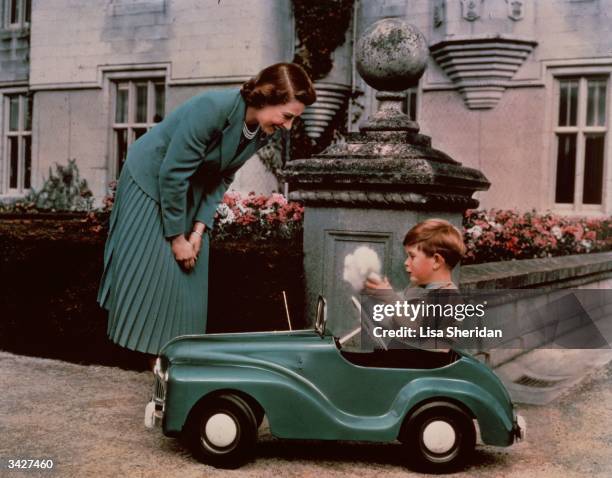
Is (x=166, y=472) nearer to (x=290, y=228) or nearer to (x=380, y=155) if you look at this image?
(x=380, y=155)

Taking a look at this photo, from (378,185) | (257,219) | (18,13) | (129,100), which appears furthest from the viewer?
(18,13)

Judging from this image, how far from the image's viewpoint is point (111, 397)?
3.82 m

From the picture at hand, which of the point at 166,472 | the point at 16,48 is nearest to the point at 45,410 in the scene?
the point at 166,472

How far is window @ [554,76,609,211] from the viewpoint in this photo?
35.9ft

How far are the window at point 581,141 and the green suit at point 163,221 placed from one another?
858 cm

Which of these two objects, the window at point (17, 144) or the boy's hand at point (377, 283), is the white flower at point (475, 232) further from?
the window at point (17, 144)

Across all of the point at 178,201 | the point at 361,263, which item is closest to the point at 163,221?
the point at 178,201

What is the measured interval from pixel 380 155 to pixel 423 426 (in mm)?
1565

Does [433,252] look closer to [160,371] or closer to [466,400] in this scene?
[466,400]

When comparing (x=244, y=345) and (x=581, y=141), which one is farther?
(x=581, y=141)

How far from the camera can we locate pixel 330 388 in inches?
110

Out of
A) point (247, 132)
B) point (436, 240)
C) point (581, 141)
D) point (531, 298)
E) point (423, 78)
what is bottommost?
point (531, 298)

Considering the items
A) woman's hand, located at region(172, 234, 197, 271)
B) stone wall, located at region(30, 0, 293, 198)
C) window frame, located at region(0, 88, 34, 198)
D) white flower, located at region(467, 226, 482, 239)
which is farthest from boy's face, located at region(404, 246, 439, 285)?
window frame, located at region(0, 88, 34, 198)

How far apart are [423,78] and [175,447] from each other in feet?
30.6
